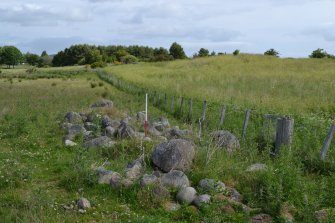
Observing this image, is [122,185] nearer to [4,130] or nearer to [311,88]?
[4,130]

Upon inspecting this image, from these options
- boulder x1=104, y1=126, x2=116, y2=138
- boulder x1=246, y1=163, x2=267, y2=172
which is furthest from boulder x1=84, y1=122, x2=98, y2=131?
boulder x1=246, y1=163, x2=267, y2=172

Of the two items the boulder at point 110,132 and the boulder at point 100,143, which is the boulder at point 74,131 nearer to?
the boulder at point 110,132

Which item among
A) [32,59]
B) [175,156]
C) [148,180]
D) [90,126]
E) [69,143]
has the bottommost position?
[32,59]

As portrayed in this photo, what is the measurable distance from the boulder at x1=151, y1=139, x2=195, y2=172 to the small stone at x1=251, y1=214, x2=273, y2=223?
88.6 inches

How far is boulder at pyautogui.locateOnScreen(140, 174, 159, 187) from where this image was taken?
27.3 ft

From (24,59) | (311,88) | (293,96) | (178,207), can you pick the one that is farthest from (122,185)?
(24,59)

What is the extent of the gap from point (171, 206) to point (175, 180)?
0.77 metres

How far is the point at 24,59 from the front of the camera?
465 ft

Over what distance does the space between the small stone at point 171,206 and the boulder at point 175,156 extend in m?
1.47

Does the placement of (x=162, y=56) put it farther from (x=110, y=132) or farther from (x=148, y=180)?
(x=148, y=180)

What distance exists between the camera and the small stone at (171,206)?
7769 millimetres

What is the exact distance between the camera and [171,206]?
789 centimetres

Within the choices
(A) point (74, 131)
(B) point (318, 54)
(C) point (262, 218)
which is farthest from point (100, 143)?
(B) point (318, 54)

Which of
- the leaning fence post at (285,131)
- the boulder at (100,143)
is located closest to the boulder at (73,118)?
the boulder at (100,143)
